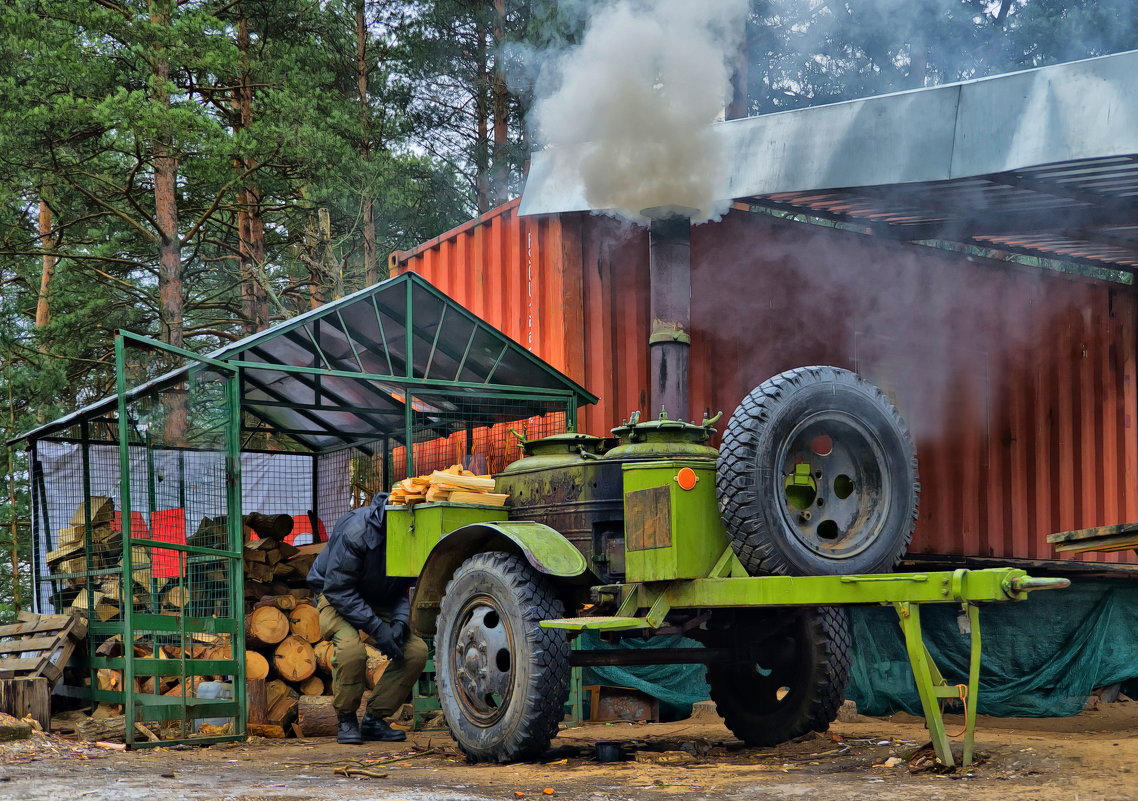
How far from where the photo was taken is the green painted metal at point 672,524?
Answer: 6449 millimetres

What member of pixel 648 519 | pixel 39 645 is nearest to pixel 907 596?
pixel 648 519

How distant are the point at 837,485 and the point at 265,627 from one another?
222 inches

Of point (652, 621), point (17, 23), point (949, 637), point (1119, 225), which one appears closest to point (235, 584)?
point (652, 621)

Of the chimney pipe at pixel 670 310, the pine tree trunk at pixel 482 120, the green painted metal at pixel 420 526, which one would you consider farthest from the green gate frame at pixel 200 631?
the pine tree trunk at pixel 482 120

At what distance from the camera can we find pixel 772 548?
6.16 m

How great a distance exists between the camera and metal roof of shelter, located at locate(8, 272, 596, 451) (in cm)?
998

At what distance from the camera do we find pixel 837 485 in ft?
21.8

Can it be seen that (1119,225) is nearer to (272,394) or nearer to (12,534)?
(272,394)

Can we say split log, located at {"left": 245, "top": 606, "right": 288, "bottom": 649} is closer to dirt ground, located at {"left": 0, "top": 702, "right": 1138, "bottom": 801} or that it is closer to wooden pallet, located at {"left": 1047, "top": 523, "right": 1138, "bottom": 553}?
dirt ground, located at {"left": 0, "top": 702, "right": 1138, "bottom": 801}

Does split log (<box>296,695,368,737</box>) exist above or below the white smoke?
below

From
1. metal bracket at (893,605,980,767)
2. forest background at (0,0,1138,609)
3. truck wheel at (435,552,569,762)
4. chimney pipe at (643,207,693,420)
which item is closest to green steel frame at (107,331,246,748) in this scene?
truck wheel at (435,552,569,762)

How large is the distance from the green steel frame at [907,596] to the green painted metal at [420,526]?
1.35 meters

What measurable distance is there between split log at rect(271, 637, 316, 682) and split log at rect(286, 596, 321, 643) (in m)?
0.09

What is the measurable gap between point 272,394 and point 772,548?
6.65m
